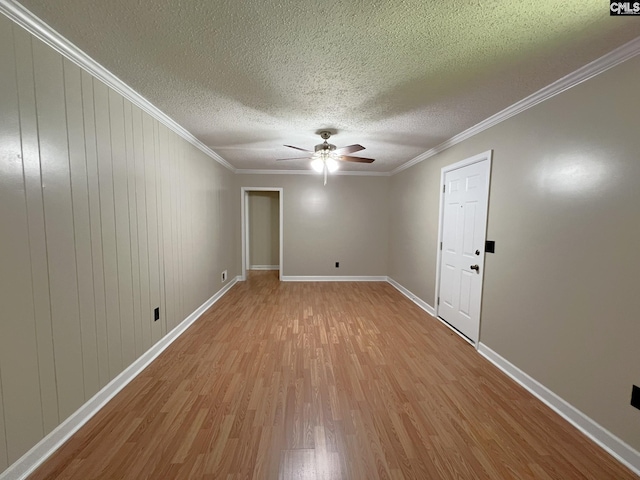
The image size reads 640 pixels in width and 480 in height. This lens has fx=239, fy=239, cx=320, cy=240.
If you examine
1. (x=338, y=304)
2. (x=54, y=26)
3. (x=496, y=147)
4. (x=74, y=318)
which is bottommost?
(x=338, y=304)

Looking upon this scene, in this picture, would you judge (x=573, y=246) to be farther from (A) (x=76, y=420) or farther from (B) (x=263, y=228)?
(B) (x=263, y=228)

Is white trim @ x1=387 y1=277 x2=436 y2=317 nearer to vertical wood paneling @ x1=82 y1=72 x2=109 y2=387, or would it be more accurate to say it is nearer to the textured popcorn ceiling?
the textured popcorn ceiling

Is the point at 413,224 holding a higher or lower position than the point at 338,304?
higher

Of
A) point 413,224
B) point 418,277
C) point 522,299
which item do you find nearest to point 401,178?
point 413,224

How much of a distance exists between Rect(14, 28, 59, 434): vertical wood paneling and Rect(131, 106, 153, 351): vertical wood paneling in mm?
763

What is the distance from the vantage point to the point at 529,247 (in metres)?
1.95

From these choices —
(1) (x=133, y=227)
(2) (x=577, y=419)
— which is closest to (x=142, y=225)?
(1) (x=133, y=227)

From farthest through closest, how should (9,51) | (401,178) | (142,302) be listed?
(401,178), (142,302), (9,51)

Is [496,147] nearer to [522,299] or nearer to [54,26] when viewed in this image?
[522,299]

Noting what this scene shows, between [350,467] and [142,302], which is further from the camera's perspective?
[142,302]

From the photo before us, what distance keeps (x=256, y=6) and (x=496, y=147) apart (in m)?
2.32

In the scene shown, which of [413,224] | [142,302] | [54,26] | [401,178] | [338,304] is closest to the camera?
[54,26]

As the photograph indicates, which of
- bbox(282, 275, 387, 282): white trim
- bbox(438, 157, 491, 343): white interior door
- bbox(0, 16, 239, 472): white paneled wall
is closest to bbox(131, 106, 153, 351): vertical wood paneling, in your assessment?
bbox(0, 16, 239, 472): white paneled wall

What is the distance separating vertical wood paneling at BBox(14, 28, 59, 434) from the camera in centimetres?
118
